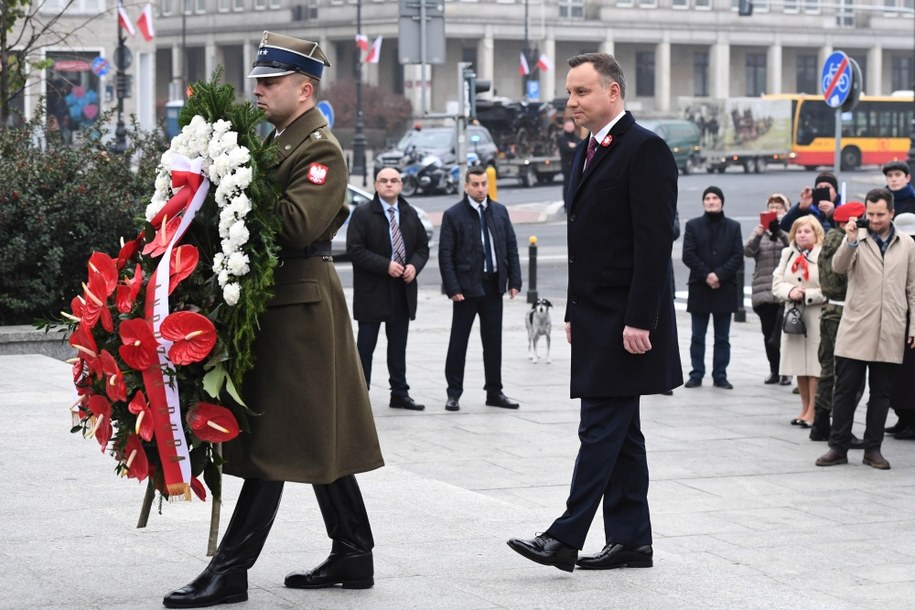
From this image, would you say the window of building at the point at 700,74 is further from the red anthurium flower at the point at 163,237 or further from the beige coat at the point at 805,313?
the red anthurium flower at the point at 163,237

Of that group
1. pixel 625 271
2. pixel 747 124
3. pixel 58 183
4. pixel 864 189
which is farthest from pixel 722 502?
pixel 747 124

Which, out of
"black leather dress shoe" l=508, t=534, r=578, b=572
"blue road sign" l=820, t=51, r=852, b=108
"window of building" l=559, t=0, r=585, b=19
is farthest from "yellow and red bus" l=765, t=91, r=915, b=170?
"black leather dress shoe" l=508, t=534, r=578, b=572

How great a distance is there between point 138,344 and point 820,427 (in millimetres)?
6722

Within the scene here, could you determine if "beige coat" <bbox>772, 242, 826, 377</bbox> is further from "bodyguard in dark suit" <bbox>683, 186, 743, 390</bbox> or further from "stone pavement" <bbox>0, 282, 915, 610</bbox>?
"bodyguard in dark suit" <bbox>683, 186, 743, 390</bbox>

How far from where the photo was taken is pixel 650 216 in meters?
5.98

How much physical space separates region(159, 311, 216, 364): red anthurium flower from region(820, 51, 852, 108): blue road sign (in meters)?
13.4

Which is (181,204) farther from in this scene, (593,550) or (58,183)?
(58,183)

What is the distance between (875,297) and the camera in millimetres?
9852

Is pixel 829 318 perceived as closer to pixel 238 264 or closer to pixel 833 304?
pixel 833 304

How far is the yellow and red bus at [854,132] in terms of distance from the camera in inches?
2432

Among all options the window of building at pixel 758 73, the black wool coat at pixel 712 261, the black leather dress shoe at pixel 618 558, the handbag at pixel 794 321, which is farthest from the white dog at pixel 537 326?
the window of building at pixel 758 73

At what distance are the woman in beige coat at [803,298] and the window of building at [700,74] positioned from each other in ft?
294

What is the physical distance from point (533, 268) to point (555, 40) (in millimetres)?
74161

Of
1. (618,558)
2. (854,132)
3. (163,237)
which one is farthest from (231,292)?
(854,132)
